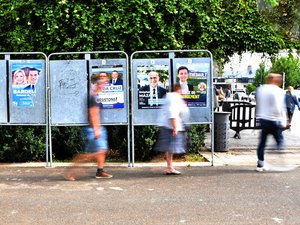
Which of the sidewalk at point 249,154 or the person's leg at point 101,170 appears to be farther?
the sidewalk at point 249,154

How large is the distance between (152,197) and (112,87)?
308 centimetres

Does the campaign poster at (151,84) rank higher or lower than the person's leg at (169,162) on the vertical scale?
higher

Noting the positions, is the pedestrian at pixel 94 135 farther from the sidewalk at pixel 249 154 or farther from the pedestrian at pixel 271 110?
the pedestrian at pixel 271 110

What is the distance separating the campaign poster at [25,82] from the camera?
907cm

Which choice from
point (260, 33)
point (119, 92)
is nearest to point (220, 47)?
point (260, 33)

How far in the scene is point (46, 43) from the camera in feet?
32.9

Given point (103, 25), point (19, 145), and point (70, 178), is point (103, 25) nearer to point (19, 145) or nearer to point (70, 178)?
point (19, 145)

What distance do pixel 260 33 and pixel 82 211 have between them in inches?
277

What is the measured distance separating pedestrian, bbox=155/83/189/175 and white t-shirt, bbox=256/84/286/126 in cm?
142

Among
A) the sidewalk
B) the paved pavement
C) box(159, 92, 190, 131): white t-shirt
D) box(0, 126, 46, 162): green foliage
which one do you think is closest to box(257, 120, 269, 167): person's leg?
the paved pavement

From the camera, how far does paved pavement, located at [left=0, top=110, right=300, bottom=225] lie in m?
5.59

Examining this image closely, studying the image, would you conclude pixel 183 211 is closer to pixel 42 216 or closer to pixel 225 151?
pixel 42 216

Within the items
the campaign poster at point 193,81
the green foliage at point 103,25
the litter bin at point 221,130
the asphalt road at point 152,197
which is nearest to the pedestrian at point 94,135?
the asphalt road at point 152,197

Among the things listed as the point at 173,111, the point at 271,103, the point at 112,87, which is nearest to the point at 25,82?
the point at 112,87
